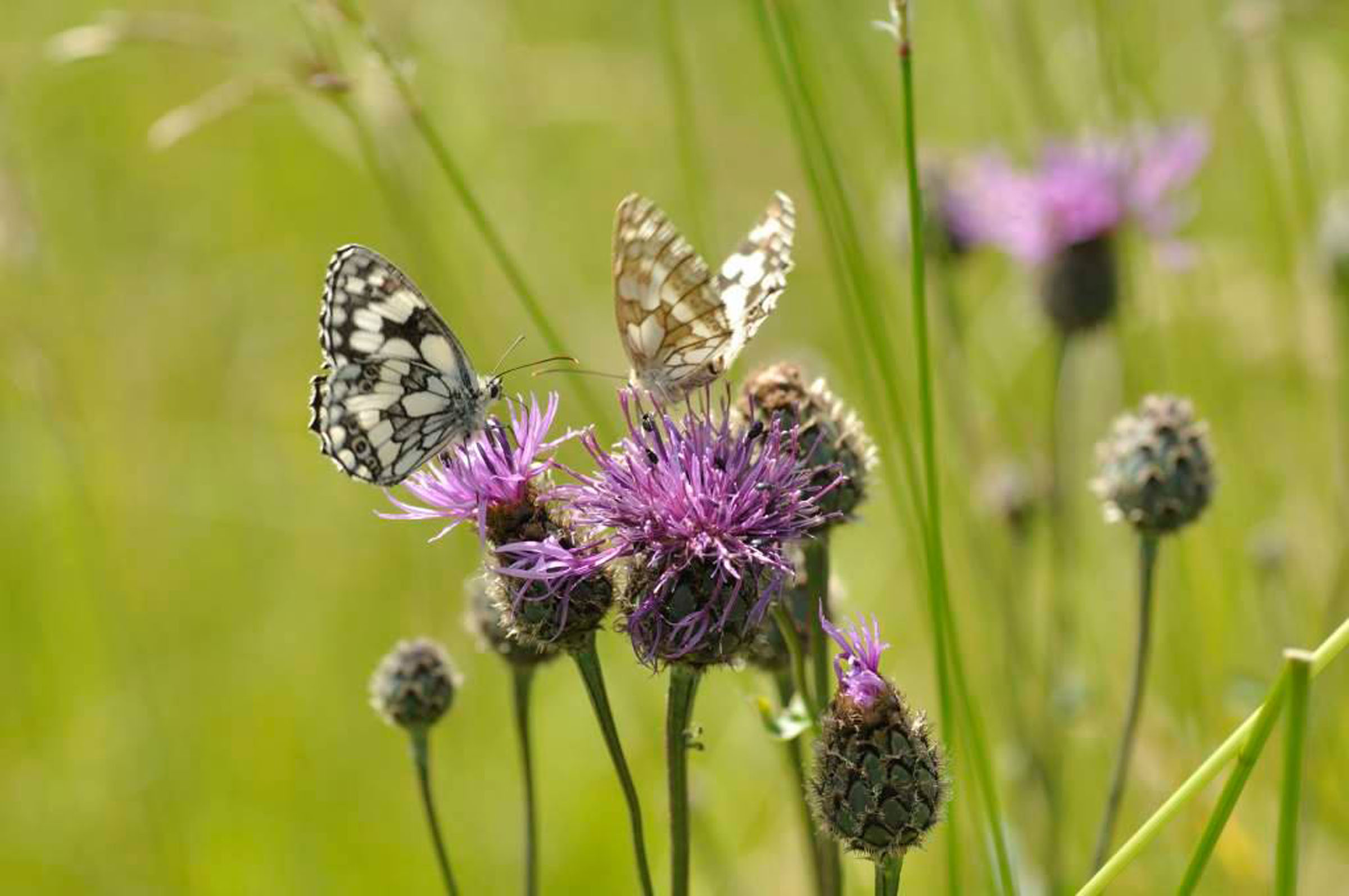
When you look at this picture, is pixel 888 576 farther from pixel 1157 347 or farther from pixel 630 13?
pixel 630 13

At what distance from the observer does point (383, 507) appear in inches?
248

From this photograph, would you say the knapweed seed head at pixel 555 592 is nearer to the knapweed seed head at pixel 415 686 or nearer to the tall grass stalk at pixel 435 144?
the knapweed seed head at pixel 415 686

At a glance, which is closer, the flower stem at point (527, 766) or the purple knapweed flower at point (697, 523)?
the purple knapweed flower at point (697, 523)

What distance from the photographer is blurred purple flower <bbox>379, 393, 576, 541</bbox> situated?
8.25 ft

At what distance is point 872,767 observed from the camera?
2.04 m

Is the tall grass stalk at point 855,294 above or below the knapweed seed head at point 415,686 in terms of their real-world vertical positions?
above

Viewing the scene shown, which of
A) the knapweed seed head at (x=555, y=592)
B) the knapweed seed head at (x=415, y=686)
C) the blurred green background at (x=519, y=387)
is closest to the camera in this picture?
the knapweed seed head at (x=555, y=592)

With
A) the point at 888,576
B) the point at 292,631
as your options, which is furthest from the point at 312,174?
the point at 888,576

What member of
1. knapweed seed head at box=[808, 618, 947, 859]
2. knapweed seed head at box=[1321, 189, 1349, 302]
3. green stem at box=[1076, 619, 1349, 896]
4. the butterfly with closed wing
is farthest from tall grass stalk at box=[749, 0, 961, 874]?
knapweed seed head at box=[1321, 189, 1349, 302]

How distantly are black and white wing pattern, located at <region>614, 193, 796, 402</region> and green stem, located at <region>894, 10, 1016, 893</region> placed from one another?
61cm

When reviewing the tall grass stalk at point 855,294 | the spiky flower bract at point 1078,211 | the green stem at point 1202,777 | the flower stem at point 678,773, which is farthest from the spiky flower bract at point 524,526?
the spiky flower bract at point 1078,211

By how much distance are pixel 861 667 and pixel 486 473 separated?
0.80 meters

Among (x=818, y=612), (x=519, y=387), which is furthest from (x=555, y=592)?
(x=519, y=387)

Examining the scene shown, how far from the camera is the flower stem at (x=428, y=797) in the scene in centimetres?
251
